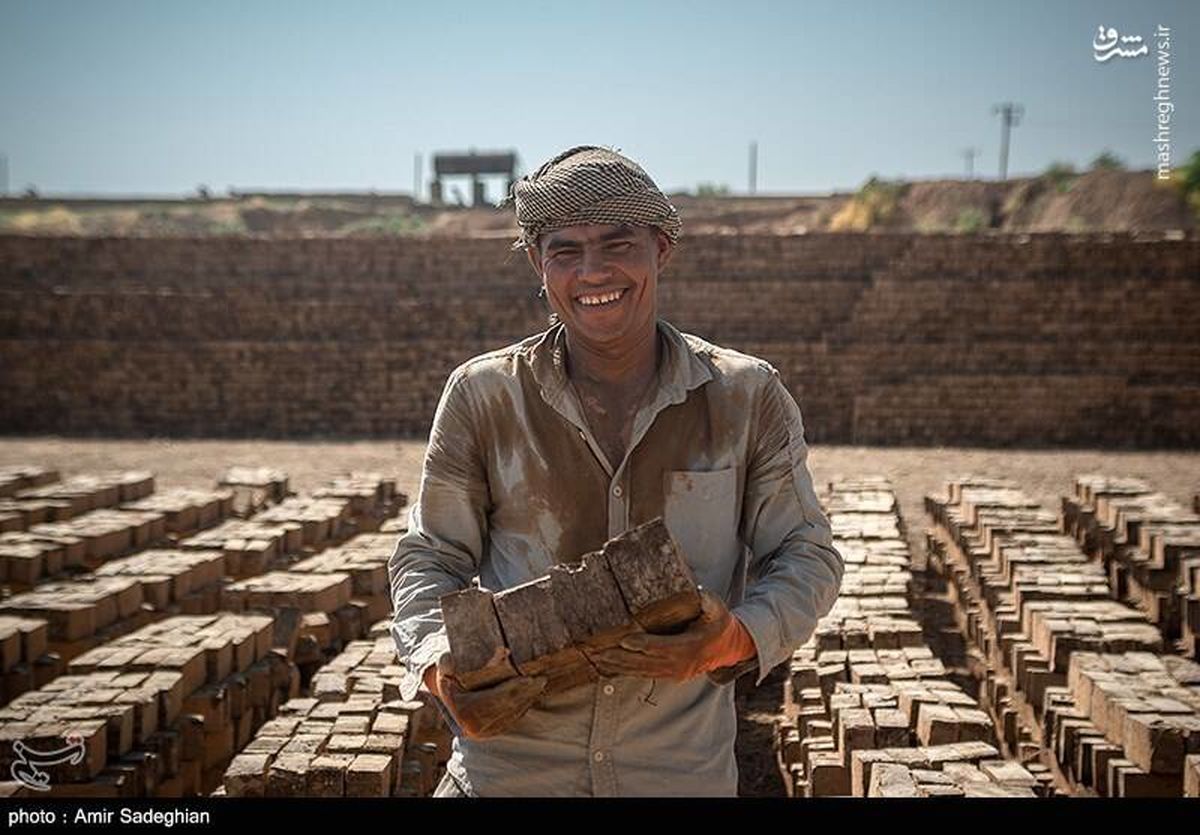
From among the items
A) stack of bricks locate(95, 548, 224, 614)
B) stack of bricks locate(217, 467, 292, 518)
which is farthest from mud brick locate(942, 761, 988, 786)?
stack of bricks locate(217, 467, 292, 518)

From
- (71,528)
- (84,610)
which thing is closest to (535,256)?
(84,610)

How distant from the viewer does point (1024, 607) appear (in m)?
7.18

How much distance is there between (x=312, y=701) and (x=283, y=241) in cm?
1675

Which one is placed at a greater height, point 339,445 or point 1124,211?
point 1124,211

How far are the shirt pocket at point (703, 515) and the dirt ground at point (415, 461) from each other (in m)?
10.0

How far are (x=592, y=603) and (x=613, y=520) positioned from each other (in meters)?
0.30

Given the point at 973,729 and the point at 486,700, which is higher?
the point at 486,700

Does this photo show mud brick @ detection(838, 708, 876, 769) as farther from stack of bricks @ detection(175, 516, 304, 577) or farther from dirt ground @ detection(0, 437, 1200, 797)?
dirt ground @ detection(0, 437, 1200, 797)

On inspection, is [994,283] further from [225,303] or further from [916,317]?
[225,303]

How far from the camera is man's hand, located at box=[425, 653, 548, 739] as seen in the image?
2404 millimetres

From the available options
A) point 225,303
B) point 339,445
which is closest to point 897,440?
point 339,445

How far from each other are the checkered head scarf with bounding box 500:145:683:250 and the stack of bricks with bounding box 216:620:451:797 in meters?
1.95

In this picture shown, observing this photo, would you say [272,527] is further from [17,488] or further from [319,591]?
[17,488]
